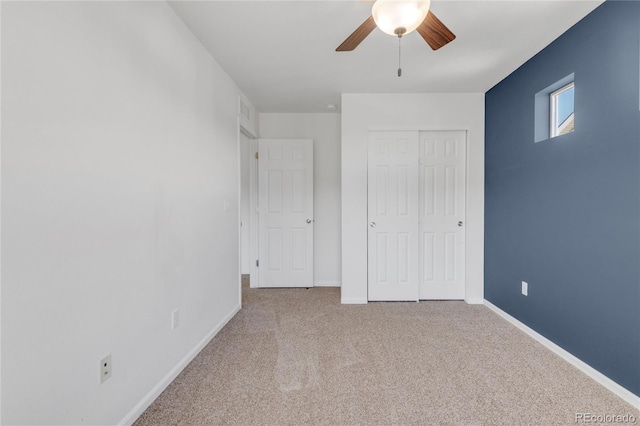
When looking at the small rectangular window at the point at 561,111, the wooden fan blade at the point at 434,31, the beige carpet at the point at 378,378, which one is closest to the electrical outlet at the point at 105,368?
the beige carpet at the point at 378,378

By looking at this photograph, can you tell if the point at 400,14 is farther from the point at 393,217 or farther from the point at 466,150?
the point at 466,150

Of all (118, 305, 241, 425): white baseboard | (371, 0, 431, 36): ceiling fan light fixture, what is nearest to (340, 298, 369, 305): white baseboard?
(118, 305, 241, 425): white baseboard

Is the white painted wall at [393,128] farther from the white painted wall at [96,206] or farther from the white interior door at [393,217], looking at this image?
the white painted wall at [96,206]

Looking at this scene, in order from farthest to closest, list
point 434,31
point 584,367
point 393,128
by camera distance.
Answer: point 393,128 → point 584,367 → point 434,31

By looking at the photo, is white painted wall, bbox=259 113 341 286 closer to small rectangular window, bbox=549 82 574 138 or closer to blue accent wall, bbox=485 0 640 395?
blue accent wall, bbox=485 0 640 395

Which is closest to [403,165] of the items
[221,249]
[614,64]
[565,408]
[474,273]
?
[474,273]

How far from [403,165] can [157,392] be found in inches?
120

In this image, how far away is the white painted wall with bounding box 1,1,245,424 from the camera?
101 cm

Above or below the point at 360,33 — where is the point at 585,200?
below

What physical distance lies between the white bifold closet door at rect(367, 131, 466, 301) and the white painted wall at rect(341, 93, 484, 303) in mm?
86

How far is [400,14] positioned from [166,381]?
245cm

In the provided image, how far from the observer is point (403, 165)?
11.3ft

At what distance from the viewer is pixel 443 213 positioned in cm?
350
